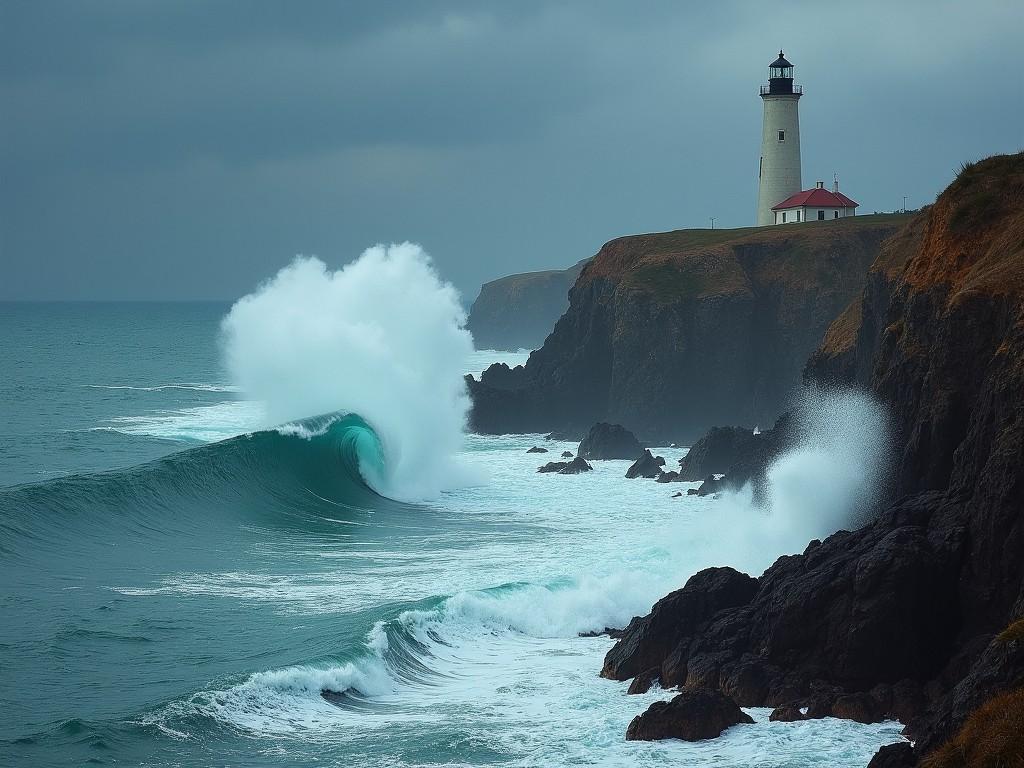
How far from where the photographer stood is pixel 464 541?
24281mm

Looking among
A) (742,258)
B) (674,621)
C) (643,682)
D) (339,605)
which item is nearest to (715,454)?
(742,258)

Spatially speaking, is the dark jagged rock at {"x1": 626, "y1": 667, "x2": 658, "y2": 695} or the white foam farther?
the white foam

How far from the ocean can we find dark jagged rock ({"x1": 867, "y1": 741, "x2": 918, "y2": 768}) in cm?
131

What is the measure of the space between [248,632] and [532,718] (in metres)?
4.67

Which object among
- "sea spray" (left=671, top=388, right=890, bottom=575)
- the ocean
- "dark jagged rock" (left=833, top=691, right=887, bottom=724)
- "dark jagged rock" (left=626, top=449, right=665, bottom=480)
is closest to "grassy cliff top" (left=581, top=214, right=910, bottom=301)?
the ocean

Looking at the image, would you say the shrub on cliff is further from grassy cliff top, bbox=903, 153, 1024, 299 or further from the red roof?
the red roof

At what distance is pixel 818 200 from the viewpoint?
2087 inches

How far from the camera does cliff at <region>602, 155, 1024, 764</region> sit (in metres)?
13.5

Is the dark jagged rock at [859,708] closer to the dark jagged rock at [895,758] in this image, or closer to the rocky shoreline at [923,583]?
the rocky shoreline at [923,583]

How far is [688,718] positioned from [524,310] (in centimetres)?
10398

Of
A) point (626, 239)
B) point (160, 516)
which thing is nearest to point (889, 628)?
point (160, 516)

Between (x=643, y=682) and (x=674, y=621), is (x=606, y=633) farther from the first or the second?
(x=643, y=682)

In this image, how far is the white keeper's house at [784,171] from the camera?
53125mm

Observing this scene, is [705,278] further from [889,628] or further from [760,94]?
[889,628]
